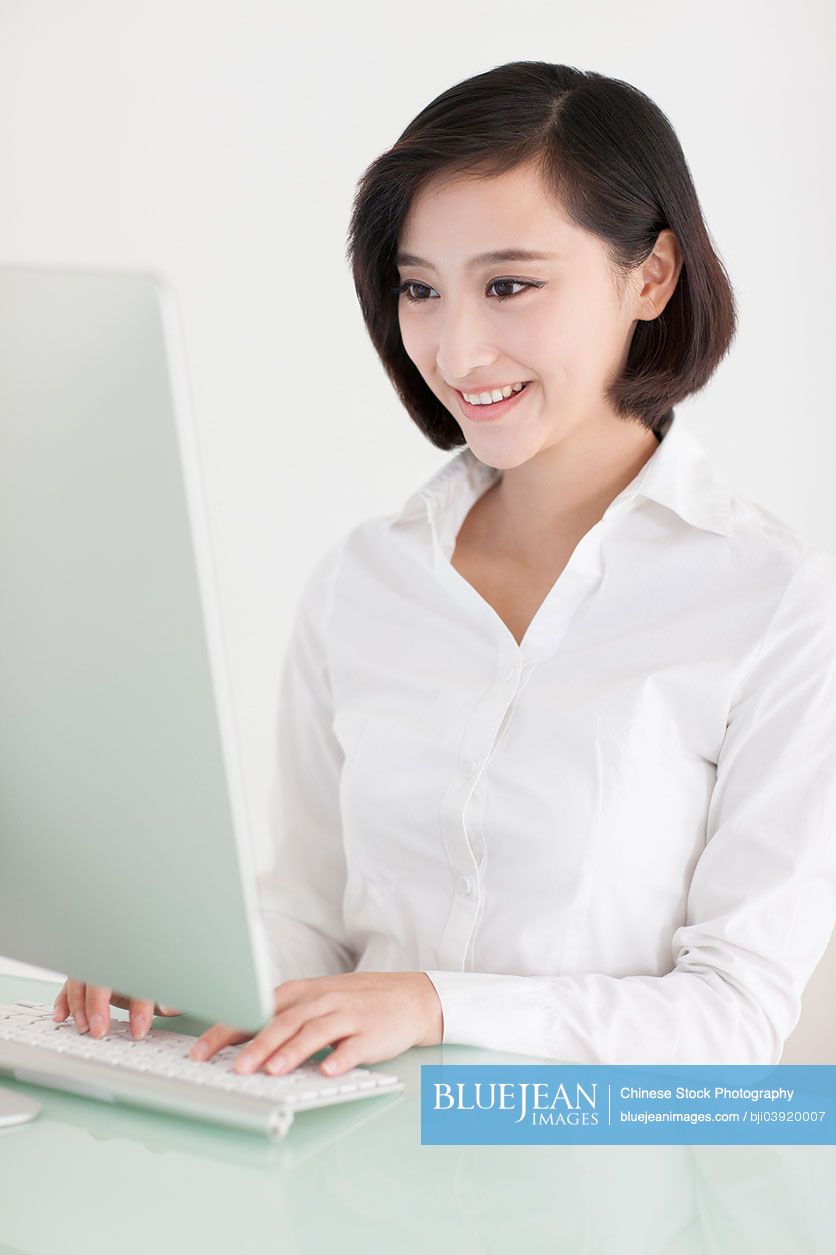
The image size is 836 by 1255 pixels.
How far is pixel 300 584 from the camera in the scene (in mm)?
3051

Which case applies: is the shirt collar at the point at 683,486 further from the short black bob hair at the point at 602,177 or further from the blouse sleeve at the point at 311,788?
the blouse sleeve at the point at 311,788

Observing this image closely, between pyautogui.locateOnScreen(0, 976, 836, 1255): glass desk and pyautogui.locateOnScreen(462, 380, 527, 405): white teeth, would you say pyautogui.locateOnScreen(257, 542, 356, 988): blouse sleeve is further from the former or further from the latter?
pyautogui.locateOnScreen(0, 976, 836, 1255): glass desk

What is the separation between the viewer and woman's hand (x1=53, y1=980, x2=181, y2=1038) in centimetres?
112

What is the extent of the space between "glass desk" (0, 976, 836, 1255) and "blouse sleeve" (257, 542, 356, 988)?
69 cm

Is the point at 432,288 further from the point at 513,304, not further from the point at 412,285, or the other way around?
the point at 513,304

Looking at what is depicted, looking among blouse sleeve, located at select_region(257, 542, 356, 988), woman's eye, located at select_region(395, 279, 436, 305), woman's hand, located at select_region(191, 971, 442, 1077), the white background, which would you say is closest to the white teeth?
woman's eye, located at select_region(395, 279, 436, 305)

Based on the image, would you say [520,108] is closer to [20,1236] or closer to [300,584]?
[20,1236]

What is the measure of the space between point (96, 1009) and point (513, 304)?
844 millimetres

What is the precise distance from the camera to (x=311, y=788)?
180 cm

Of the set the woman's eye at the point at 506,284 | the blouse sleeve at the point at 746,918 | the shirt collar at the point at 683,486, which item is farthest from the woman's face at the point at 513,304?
the blouse sleeve at the point at 746,918

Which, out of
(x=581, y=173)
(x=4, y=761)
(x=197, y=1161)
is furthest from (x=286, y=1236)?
(x=581, y=173)

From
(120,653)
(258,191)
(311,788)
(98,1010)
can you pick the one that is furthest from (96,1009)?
(258,191)

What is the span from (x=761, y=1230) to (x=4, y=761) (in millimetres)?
600

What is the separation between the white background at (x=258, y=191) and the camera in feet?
9.46
